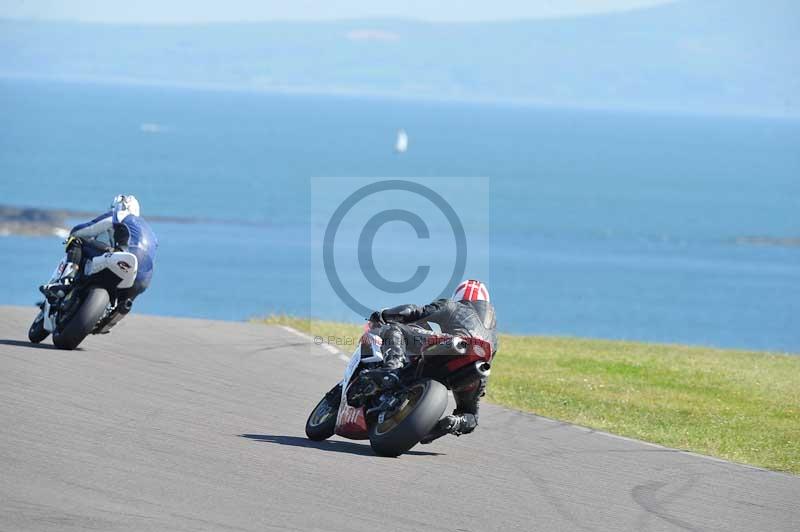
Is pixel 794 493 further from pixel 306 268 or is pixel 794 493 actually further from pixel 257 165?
pixel 257 165

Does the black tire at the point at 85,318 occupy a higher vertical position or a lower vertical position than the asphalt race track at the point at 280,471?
higher

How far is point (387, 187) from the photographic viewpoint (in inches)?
5354

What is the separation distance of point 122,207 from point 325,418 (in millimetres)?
5484

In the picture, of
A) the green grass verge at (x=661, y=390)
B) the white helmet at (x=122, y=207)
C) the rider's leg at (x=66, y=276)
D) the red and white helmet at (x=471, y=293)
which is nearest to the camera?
the red and white helmet at (x=471, y=293)

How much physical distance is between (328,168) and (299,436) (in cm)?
16152

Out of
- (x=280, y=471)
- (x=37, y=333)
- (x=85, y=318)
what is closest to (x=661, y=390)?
(x=85, y=318)

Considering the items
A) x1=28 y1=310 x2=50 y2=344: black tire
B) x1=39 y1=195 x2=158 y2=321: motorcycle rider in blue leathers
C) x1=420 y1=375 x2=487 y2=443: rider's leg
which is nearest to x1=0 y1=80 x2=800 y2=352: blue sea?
x1=28 y1=310 x2=50 y2=344: black tire

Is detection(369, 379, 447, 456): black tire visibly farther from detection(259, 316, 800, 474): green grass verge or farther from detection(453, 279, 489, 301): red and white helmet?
detection(259, 316, 800, 474): green grass verge

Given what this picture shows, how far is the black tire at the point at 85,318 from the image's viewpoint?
14.8m

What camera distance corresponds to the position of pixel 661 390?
17891 millimetres

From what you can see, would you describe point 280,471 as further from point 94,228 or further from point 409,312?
point 94,228

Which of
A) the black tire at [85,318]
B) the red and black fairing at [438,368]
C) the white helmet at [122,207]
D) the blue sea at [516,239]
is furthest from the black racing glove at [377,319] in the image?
the blue sea at [516,239]

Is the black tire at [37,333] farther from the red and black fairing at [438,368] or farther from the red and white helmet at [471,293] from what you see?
the red and white helmet at [471,293]

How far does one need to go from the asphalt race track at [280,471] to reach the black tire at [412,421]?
0.17 m
